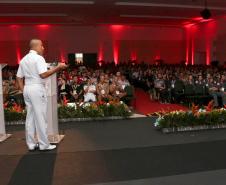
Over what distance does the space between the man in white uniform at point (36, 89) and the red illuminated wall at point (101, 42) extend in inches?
858

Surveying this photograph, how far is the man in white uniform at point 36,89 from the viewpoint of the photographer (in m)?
4.83

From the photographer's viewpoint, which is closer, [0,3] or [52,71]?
[52,71]

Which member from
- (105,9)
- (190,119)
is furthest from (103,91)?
(105,9)

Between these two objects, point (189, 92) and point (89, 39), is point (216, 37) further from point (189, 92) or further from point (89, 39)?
point (189, 92)

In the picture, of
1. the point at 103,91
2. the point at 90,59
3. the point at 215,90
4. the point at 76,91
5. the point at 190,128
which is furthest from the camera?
the point at 90,59

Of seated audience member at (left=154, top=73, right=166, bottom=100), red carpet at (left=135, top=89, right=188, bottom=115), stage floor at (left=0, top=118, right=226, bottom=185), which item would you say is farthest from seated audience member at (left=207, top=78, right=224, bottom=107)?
stage floor at (left=0, top=118, right=226, bottom=185)

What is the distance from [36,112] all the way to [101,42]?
22366 millimetres

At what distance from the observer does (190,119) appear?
21.0 ft

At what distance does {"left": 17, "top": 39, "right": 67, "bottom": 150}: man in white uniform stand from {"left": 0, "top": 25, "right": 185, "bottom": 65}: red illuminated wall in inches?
858

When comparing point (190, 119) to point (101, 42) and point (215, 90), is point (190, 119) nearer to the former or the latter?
point (215, 90)

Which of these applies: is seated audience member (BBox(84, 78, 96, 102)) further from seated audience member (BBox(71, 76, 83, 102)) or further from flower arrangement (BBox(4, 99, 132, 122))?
flower arrangement (BBox(4, 99, 132, 122))

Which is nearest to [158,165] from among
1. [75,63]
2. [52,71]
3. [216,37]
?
[52,71]

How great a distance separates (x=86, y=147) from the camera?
530 cm

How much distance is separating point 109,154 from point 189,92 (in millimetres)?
6914
